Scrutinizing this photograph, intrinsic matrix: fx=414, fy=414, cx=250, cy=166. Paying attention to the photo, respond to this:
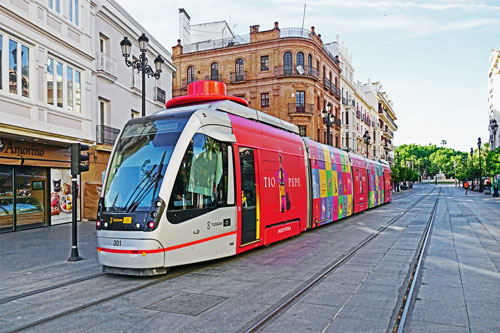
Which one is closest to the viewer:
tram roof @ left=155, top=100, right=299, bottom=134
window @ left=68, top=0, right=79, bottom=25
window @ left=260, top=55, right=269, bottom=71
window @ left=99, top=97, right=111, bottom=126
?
tram roof @ left=155, top=100, right=299, bottom=134

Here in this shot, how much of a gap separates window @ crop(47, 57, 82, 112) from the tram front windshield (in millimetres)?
9222

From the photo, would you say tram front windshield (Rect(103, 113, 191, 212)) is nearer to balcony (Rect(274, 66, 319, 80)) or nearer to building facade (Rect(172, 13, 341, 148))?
building facade (Rect(172, 13, 341, 148))

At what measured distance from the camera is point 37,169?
16.4 meters

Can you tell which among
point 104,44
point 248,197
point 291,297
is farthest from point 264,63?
point 291,297

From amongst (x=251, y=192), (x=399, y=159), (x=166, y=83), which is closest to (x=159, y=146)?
(x=251, y=192)

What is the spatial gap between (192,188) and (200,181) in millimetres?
267

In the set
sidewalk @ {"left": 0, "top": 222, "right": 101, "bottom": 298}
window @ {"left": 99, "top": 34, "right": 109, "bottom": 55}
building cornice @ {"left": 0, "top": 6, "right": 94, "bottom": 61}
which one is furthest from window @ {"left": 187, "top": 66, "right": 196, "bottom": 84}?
sidewalk @ {"left": 0, "top": 222, "right": 101, "bottom": 298}

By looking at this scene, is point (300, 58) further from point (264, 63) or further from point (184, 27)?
point (184, 27)

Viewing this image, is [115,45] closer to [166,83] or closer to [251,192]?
[166,83]

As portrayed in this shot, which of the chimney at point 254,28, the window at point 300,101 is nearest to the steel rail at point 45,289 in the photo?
the window at point 300,101

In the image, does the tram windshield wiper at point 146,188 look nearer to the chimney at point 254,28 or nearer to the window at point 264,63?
the window at point 264,63

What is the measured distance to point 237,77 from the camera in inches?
1635

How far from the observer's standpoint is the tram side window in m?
7.37

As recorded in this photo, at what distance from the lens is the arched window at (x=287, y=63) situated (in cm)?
3937
